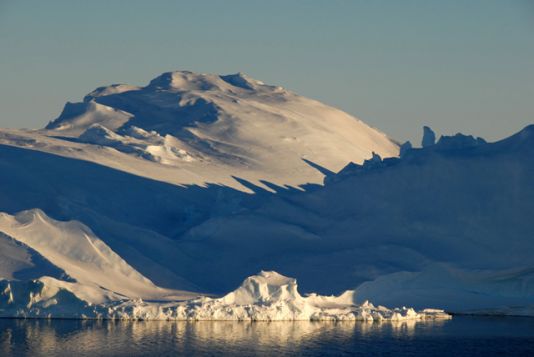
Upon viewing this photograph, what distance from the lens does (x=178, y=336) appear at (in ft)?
364

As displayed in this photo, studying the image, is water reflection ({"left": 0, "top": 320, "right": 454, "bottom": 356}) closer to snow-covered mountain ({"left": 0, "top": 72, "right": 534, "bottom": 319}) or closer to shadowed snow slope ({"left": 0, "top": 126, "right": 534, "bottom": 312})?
snow-covered mountain ({"left": 0, "top": 72, "right": 534, "bottom": 319})

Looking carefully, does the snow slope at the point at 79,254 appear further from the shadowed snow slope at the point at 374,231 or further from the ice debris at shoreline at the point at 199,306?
the ice debris at shoreline at the point at 199,306

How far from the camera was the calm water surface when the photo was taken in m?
104

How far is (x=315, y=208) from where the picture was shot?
520 feet

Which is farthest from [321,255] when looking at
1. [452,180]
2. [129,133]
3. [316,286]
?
[129,133]

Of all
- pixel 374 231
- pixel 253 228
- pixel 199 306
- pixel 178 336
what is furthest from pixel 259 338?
pixel 253 228

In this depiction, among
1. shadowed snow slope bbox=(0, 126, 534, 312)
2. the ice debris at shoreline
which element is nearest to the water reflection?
the ice debris at shoreline

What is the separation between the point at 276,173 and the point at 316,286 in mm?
51324

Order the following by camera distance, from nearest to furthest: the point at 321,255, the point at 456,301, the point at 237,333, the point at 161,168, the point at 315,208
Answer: the point at 237,333 → the point at 456,301 → the point at 321,255 → the point at 315,208 → the point at 161,168

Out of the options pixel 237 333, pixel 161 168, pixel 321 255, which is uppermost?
pixel 161 168

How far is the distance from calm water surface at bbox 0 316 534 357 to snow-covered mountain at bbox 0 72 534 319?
4097 mm

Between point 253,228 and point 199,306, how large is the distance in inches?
1310

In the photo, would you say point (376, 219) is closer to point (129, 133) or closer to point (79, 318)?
point (79, 318)

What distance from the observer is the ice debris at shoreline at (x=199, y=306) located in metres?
119
